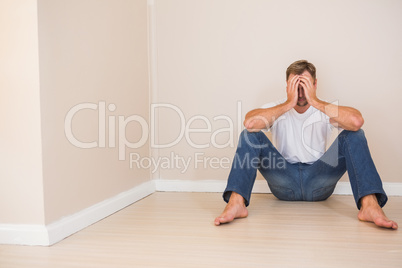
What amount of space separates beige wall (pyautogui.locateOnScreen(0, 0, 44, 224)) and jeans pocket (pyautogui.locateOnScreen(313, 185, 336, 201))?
1597 mm

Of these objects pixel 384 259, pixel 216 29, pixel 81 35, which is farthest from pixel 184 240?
pixel 216 29

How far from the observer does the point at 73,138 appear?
2.21m

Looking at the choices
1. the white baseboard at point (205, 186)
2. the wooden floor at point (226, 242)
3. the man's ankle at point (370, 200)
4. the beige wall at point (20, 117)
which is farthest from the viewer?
the white baseboard at point (205, 186)

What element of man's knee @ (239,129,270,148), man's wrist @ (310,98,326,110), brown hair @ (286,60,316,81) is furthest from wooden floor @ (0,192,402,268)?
brown hair @ (286,60,316,81)

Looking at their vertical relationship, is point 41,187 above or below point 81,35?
below

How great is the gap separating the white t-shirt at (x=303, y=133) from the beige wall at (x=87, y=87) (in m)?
1.00

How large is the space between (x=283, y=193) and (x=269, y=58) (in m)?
0.99

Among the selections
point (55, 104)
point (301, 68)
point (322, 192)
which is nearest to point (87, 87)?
point (55, 104)

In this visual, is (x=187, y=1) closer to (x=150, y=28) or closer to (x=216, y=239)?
(x=150, y=28)

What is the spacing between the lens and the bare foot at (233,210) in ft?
7.38

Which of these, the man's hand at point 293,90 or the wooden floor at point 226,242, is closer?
the wooden floor at point 226,242

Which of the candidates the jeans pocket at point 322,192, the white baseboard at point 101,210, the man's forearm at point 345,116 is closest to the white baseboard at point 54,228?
the white baseboard at point 101,210

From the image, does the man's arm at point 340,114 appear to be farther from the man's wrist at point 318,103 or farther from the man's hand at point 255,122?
the man's hand at point 255,122

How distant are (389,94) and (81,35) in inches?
80.3
